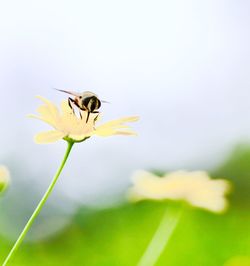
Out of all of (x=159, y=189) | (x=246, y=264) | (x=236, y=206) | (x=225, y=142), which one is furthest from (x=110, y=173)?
(x=159, y=189)

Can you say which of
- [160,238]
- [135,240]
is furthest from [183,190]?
[135,240]

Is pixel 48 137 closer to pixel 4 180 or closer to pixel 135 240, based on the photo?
pixel 4 180

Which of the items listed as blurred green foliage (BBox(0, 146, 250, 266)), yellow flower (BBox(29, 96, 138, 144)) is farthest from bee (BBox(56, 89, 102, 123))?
blurred green foliage (BBox(0, 146, 250, 266))

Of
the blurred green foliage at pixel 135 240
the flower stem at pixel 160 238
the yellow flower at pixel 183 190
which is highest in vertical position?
the blurred green foliage at pixel 135 240

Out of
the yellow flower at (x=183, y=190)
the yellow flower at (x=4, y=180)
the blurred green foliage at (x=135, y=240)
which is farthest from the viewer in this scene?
the blurred green foliage at (x=135, y=240)

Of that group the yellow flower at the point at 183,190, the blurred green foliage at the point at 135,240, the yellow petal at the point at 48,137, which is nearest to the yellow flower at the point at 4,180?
the yellow petal at the point at 48,137

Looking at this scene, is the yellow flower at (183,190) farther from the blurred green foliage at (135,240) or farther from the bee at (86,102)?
the blurred green foliage at (135,240)

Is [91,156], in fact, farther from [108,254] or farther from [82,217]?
[108,254]
